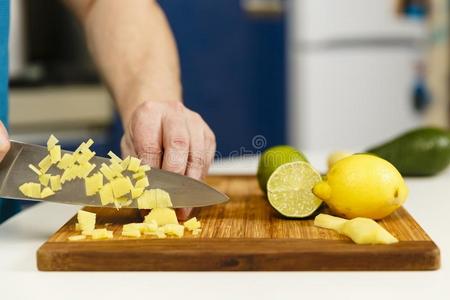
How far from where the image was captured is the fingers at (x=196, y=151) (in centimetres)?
130

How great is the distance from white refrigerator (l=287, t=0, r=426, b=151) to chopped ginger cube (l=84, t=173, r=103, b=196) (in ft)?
7.63

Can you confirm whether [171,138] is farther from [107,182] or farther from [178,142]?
[107,182]

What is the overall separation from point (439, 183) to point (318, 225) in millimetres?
589

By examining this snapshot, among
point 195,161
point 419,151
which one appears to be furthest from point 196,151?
point 419,151

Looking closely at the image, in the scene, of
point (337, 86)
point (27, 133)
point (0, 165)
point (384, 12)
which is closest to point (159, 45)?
point (0, 165)

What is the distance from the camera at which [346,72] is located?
11.6 ft

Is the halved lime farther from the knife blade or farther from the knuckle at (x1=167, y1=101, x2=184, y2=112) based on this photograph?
the knuckle at (x1=167, y1=101, x2=184, y2=112)

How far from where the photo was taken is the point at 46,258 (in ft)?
3.34

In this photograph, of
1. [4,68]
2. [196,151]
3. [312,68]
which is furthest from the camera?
[312,68]

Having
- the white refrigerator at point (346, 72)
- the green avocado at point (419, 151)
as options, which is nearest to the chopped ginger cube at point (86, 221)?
the green avocado at point (419, 151)

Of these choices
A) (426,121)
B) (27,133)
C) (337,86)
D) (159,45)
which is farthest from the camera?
(426,121)

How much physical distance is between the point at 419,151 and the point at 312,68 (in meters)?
1.87

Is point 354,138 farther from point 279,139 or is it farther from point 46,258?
point 46,258

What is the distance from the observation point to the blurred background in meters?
3.43
